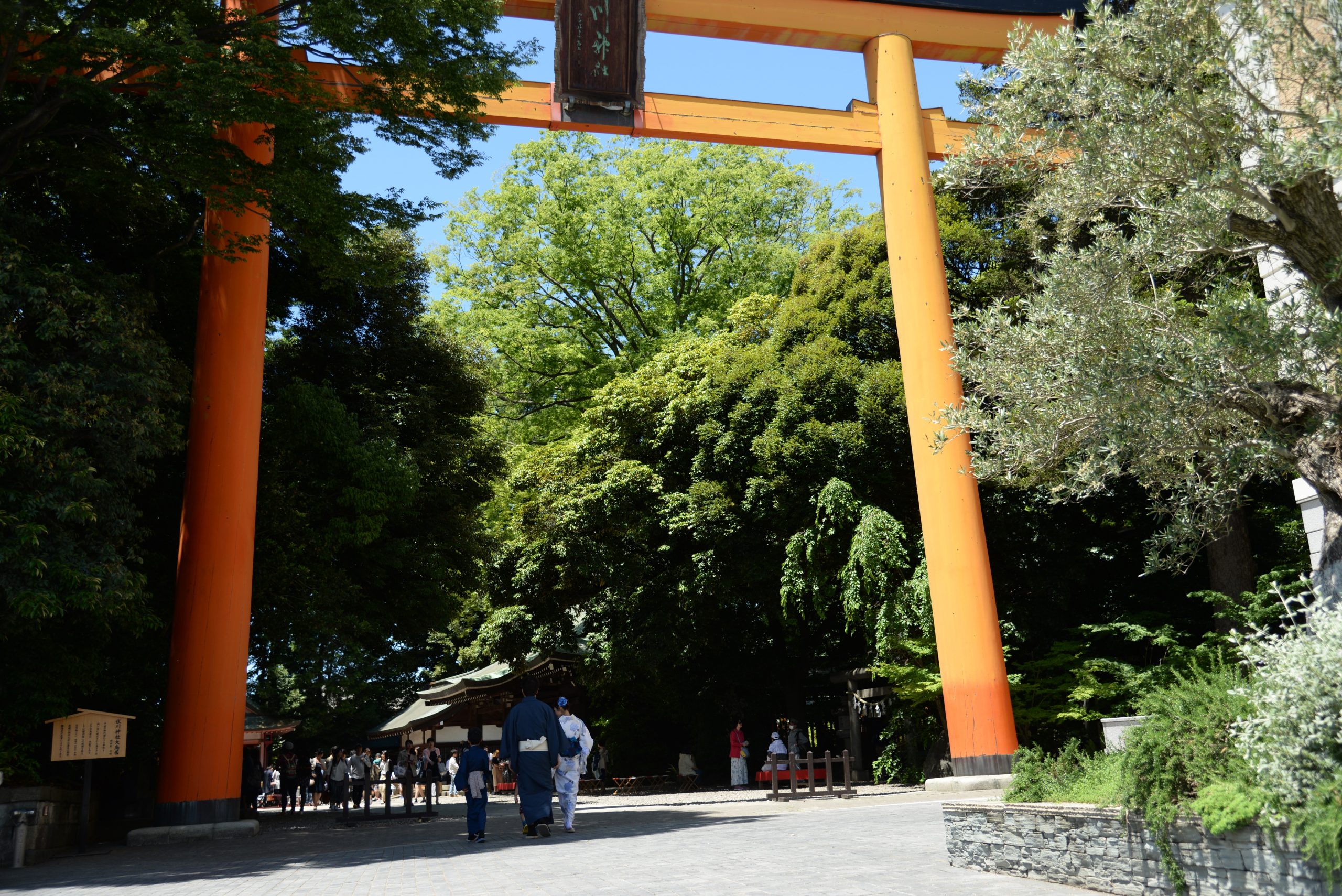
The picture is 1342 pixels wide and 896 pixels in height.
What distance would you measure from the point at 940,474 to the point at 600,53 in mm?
7948

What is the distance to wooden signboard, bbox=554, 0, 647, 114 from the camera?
15.1m

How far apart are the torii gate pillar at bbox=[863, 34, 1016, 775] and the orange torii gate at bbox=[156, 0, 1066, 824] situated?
0.07 feet

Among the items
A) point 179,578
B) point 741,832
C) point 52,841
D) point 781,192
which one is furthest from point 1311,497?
point 781,192

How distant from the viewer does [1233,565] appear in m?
15.7

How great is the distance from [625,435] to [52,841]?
12.6m

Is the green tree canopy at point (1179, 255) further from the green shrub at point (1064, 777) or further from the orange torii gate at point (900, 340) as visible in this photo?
the orange torii gate at point (900, 340)

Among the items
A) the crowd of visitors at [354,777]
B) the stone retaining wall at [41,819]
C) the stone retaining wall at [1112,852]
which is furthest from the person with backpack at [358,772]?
the stone retaining wall at [1112,852]

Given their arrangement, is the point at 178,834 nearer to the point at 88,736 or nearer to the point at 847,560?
the point at 88,736

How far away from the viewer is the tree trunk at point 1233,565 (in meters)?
15.5

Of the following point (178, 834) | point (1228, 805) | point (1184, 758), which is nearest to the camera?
point (1228, 805)

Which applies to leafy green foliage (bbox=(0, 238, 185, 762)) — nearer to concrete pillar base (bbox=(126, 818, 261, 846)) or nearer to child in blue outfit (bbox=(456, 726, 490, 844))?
concrete pillar base (bbox=(126, 818, 261, 846))

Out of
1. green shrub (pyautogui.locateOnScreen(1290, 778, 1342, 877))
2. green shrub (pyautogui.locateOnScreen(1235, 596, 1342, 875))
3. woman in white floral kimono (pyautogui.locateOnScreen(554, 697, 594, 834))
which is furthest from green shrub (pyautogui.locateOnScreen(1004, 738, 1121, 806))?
woman in white floral kimono (pyautogui.locateOnScreen(554, 697, 594, 834))

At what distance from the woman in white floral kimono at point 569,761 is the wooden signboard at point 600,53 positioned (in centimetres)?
880

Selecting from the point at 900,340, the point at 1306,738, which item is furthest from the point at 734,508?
the point at 1306,738
